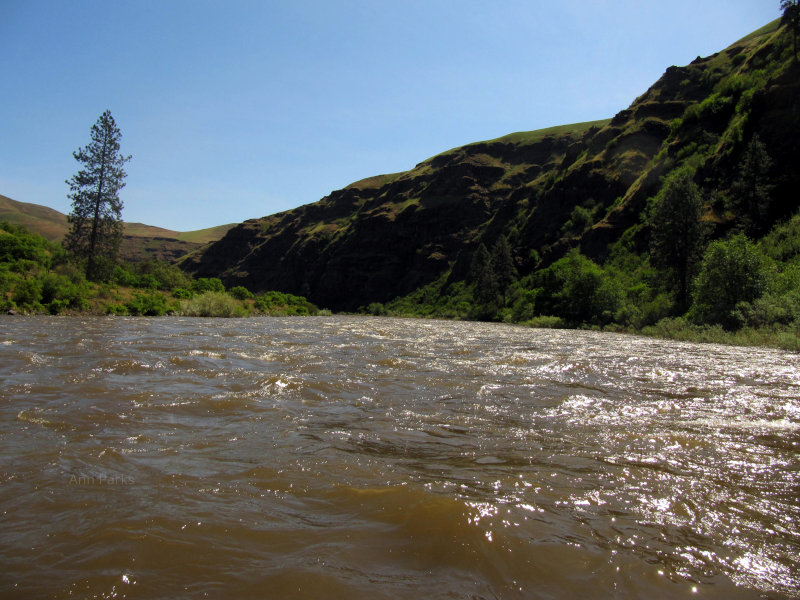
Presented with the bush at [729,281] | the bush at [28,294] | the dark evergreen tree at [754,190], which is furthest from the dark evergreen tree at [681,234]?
the bush at [28,294]

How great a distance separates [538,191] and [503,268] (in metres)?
29.9

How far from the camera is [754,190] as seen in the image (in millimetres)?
40344

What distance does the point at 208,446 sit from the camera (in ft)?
16.1

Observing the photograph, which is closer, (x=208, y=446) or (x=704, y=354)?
(x=208, y=446)

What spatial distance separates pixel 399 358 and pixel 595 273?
34.5 metres

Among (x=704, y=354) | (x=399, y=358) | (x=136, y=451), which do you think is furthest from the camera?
(x=704, y=354)

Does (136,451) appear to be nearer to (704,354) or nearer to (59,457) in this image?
(59,457)

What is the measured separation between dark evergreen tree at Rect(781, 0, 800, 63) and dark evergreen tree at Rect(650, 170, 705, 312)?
1099 inches

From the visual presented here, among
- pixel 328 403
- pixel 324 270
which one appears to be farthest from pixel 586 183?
pixel 324 270

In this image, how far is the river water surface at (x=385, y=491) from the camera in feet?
8.68

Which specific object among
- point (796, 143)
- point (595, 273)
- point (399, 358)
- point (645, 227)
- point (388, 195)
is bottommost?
point (399, 358)

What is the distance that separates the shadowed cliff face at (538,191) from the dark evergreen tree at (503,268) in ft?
17.5

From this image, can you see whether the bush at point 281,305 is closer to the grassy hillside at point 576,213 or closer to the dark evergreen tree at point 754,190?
the grassy hillside at point 576,213

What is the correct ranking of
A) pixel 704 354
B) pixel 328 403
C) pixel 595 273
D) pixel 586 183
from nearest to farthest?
pixel 328 403 < pixel 704 354 < pixel 595 273 < pixel 586 183
